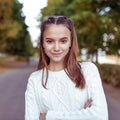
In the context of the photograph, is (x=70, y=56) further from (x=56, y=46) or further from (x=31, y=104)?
(x=31, y=104)

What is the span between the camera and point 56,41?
216 centimetres

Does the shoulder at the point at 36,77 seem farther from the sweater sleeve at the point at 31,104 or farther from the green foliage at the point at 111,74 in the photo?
the green foliage at the point at 111,74

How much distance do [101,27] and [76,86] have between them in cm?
1395

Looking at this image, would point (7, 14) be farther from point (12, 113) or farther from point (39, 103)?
point (39, 103)

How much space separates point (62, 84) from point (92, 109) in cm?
23

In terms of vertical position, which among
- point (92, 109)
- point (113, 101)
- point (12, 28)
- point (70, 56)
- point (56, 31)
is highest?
point (56, 31)

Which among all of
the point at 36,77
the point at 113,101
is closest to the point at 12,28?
the point at 113,101

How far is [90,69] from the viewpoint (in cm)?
221

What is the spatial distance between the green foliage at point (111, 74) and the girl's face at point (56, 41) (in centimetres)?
1259

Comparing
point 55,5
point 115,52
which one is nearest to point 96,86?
point 115,52

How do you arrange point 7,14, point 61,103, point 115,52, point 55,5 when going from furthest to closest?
1. point 7,14
2. point 55,5
3. point 115,52
4. point 61,103

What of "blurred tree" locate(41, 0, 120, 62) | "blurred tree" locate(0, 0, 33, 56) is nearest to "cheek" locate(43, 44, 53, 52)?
"blurred tree" locate(41, 0, 120, 62)

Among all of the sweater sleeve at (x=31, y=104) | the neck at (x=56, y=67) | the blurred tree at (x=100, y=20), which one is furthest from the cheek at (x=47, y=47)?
the blurred tree at (x=100, y=20)

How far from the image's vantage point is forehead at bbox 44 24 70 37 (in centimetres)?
216
